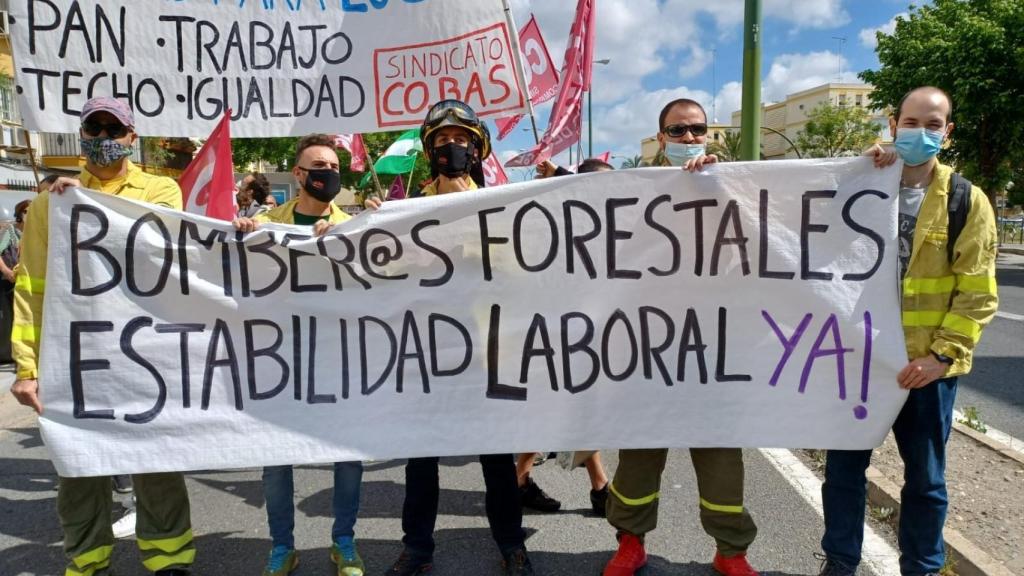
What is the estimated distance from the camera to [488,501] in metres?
2.93

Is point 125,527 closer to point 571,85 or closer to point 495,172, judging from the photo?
point 495,172

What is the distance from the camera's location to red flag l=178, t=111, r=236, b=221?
128 inches

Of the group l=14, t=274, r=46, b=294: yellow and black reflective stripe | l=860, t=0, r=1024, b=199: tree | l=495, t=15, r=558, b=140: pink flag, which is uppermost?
l=860, t=0, r=1024, b=199: tree

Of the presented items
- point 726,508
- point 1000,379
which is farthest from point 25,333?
point 1000,379

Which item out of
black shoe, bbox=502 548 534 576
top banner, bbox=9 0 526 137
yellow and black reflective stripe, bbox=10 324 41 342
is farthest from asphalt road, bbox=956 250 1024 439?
yellow and black reflective stripe, bbox=10 324 41 342

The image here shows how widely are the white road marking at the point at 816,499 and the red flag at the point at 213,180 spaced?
3272mm

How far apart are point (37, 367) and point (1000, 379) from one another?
23.7 feet

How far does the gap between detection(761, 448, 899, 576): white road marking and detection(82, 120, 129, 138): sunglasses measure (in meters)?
3.57

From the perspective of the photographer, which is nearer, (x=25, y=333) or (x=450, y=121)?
(x=25, y=333)

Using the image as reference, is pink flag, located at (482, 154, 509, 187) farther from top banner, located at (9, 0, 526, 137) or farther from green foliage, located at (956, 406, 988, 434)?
green foliage, located at (956, 406, 988, 434)

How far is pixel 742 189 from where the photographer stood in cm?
276

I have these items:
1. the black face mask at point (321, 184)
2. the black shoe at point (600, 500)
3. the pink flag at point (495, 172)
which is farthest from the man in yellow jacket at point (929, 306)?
the pink flag at point (495, 172)

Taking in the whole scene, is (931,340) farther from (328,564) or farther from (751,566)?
(328,564)

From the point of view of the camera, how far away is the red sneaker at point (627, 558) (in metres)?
2.88
